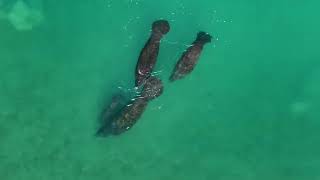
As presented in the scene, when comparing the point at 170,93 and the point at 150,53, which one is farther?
the point at 170,93

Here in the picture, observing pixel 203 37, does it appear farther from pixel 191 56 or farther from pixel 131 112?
pixel 131 112

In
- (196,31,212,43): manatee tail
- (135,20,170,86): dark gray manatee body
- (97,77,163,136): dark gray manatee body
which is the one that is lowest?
(97,77,163,136): dark gray manatee body

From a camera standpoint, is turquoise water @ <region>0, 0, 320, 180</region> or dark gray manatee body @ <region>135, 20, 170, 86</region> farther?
turquoise water @ <region>0, 0, 320, 180</region>

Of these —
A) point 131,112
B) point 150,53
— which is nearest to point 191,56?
point 150,53

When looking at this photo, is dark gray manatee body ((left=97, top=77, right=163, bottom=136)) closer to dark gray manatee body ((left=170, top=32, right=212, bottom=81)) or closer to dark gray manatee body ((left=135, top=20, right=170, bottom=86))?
dark gray manatee body ((left=135, top=20, right=170, bottom=86))

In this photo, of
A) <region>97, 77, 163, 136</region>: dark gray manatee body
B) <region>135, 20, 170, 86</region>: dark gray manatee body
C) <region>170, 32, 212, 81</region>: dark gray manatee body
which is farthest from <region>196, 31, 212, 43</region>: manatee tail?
<region>97, 77, 163, 136</region>: dark gray manatee body

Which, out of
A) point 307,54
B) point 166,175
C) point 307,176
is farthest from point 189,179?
point 307,54

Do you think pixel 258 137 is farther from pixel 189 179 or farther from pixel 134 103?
pixel 134 103
